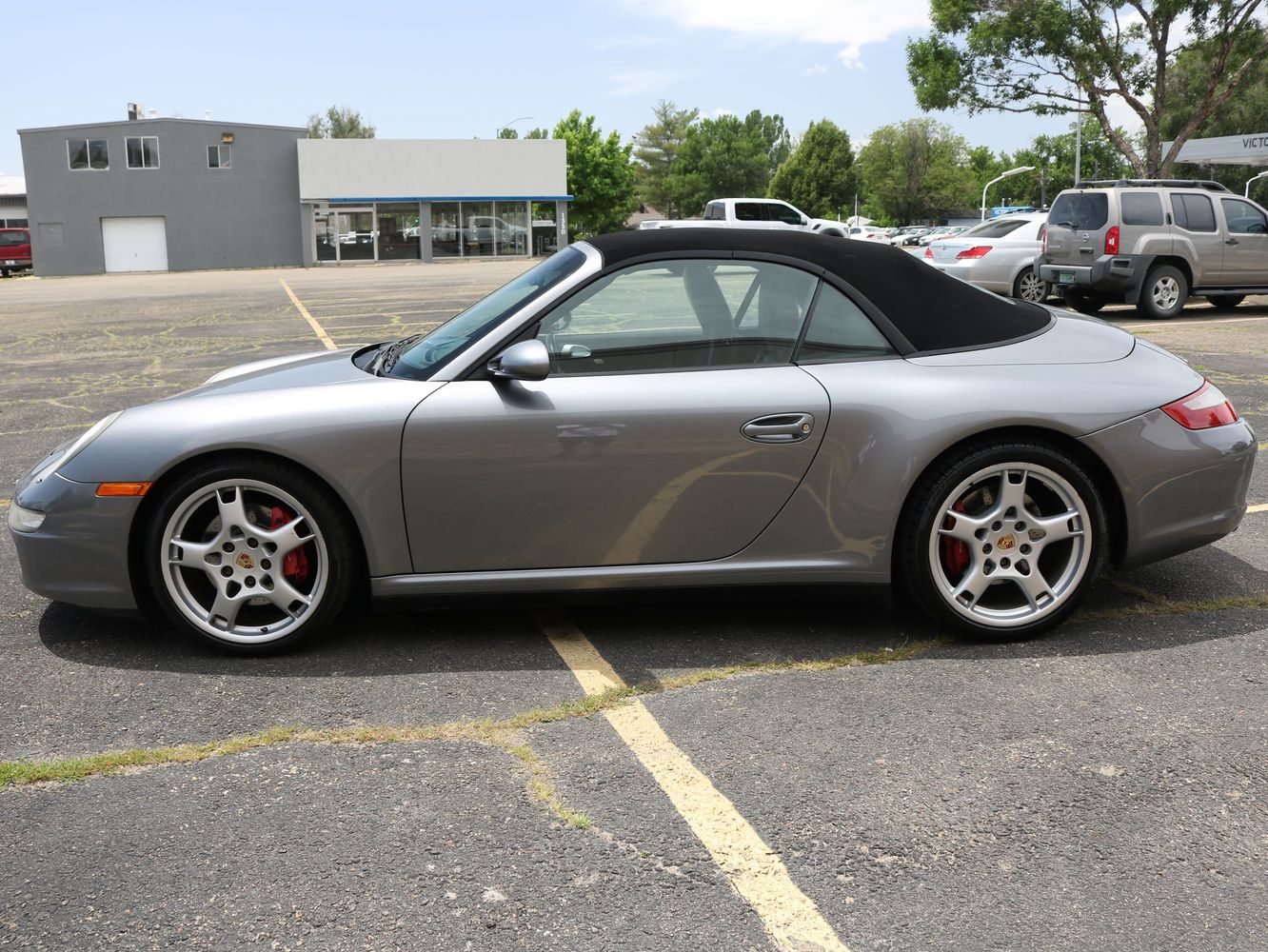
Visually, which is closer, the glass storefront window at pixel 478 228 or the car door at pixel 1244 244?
the car door at pixel 1244 244

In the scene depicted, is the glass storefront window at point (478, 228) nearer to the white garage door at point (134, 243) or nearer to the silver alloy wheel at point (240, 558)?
the white garage door at point (134, 243)

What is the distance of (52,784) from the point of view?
9.89ft

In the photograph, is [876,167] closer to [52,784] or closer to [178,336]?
[178,336]

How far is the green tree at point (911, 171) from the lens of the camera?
105625 mm

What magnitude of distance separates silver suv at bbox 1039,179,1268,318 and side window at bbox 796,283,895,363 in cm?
1211

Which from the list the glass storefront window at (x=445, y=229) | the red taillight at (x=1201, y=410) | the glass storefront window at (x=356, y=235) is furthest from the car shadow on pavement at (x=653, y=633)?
the glass storefront window at (x=356, y=235)

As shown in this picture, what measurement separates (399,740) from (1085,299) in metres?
15.1

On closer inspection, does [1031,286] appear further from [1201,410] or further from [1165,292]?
[1201,410]

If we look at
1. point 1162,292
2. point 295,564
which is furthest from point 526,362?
point 1162,292

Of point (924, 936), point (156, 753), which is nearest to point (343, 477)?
point (156, 753)

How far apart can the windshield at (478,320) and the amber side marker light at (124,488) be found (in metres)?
0.87

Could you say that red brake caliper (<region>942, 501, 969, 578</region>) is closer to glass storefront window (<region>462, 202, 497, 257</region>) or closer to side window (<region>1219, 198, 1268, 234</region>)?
side window (<region>1219, 198, 1268, 234</region>)

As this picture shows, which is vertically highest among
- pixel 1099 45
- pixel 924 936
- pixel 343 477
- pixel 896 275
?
pixel 1099 45

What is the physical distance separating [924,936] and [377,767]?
1.46 m
